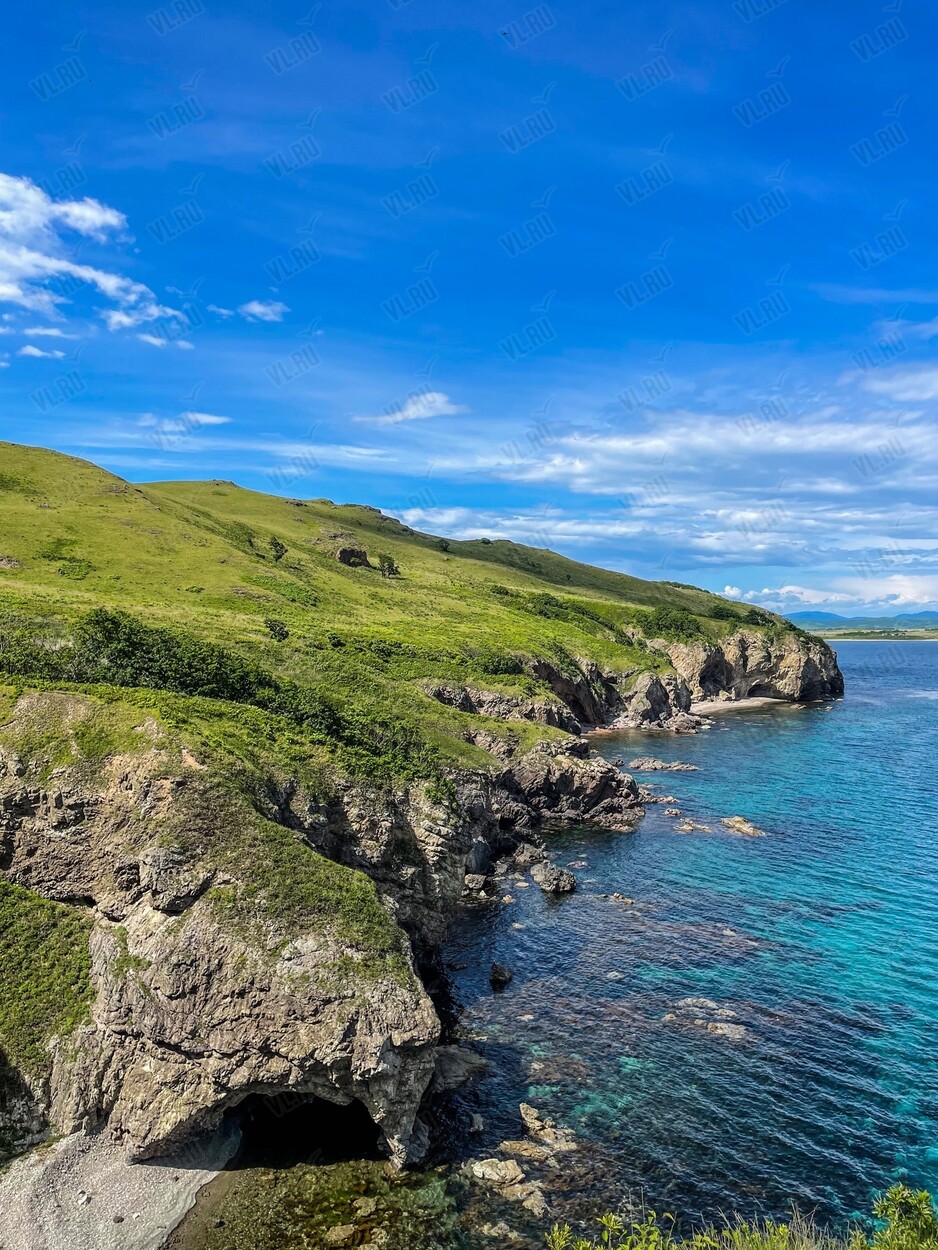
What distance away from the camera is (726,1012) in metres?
42.2

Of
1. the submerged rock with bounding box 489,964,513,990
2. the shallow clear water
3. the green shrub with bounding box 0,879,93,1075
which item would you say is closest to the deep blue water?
the shallow clear water

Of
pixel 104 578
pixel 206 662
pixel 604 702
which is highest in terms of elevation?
pixel 104 578

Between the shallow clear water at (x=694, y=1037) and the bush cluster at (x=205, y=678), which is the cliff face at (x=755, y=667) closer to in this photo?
the shallow clear water at (x=694, y=1037)

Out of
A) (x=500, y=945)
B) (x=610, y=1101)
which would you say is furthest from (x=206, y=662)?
(x=610, y=1101)

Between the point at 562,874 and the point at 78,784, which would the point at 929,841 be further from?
the point at 78,784

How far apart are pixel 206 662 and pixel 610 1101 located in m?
41.9

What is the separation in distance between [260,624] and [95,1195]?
249ft

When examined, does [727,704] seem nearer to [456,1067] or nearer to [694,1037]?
[694,1037]

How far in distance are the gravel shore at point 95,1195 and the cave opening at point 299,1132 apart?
1483 millimetres

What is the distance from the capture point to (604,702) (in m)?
145

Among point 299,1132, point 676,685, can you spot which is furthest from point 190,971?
point 676,685

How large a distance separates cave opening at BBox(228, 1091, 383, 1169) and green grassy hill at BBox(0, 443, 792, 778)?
736 inches

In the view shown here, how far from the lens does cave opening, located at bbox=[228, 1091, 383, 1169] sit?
30719 mm

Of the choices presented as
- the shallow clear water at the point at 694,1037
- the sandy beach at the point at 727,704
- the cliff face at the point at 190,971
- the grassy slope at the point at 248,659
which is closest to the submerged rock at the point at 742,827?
the shallow clear water at the point at 694,1037
